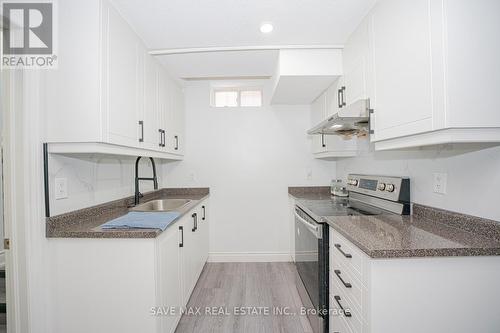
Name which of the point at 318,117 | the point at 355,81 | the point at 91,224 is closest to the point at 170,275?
the point at 91,224

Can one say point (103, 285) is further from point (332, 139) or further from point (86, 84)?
point (332, 139)

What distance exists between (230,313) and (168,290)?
73cm

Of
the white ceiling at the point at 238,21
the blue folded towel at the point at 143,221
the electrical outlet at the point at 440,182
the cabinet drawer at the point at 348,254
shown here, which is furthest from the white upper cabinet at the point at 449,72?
the blue folded towel at the point at 143,221

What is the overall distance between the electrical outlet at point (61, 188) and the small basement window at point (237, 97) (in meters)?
2.00

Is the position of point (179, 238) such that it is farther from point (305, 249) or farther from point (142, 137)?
point (305, 249)

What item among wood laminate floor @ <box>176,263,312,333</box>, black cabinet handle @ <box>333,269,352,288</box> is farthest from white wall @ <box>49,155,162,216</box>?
black cabinet handle @ <box>333,269,352,288</box>

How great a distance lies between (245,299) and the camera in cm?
214

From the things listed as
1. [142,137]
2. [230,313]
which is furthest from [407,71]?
[230,313]

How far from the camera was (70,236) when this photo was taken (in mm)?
1294

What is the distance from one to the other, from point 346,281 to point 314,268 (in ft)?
1.60

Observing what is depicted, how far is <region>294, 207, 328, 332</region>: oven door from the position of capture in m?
1.50

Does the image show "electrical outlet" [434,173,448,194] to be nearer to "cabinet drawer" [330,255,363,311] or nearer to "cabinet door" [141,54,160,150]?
"cabinet drawer" [330,255,363,311]

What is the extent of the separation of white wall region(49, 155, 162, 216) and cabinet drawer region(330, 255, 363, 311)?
170cm

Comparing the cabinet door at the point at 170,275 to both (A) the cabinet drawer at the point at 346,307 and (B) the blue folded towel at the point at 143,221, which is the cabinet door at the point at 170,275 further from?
(A) the cabinet drawer at the point at 346,307
